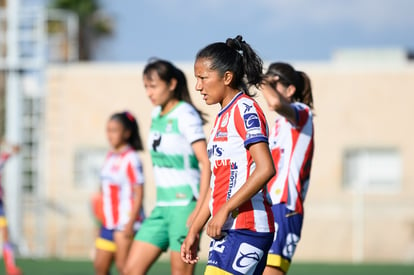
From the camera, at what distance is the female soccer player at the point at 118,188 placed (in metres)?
9.56

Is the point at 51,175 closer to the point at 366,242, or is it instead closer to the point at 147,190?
the point at 147,190

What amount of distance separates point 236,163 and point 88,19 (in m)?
35.5

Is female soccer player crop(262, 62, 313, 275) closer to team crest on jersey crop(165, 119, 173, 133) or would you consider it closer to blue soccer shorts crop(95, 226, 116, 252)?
team crest on jersey crop(165, 119, 173, 133)

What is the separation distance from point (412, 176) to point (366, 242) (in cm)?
272

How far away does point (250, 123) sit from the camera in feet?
17.9

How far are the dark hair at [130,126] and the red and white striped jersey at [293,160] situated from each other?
2845 millimetres

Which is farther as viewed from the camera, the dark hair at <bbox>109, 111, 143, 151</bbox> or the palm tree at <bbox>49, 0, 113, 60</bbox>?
the palm tree at <bbox>49, 0, 113, 60</bbox>

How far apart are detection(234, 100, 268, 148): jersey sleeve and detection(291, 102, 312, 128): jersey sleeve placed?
1.55m

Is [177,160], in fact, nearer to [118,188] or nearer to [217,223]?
[118,188]

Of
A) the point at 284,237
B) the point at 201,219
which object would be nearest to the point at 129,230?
the point at 284,237

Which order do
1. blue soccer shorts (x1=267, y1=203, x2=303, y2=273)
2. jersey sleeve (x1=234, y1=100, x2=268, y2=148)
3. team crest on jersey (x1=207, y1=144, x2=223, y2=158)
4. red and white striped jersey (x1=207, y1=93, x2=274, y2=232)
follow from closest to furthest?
1. jersey sleeve (x1=234, y1=100, x2=268, y2=148)
2. red and white striped jersey (x1=207, y1=93, x2=274, y2=232)
3. team crest on jersey (x1=207, y1=144, x2=223, y2=158)
4. blue soccer shorts (x1=267, y1=203, x2=303, y2=273)

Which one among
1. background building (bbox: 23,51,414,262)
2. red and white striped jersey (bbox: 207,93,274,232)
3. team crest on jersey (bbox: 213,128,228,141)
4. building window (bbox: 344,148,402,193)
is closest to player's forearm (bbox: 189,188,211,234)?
red and white striped jersey (bbox: 207,93,274,232)

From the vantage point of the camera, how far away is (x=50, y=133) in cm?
2666

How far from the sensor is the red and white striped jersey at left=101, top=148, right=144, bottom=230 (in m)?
9.72
